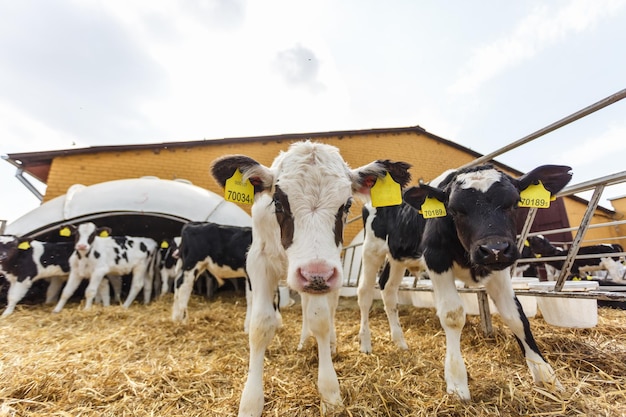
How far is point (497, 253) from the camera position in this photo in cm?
195

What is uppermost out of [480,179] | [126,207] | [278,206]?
[126,207]

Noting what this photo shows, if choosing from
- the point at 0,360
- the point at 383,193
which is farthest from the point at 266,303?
the point at 0,360

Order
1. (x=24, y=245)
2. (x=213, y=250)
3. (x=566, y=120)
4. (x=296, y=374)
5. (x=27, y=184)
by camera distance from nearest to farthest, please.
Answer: (x=296, y=374), (x=566, y=120), (x=213, y=250), (x=24, y=245), (x=27, y=184)

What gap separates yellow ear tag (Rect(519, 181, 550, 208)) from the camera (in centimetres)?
241

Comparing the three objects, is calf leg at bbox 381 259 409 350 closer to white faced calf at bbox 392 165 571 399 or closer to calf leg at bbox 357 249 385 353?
calf leg at bbox 357 249 385 353

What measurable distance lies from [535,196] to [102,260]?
8.61m

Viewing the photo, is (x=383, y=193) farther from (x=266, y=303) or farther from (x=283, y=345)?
(x=283, y=345)

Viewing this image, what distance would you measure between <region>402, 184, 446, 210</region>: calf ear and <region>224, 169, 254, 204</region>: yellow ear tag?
49.8 inches

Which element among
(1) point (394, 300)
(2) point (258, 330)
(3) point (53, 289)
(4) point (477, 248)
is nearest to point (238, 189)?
(2) point (258, 330)

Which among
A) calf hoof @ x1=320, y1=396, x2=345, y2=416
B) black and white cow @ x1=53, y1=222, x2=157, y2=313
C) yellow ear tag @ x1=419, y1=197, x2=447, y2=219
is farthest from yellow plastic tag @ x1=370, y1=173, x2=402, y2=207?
black and white cow @ x1=53, y1=222, x2=157, y2=313

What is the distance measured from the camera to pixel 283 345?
3.74 meters

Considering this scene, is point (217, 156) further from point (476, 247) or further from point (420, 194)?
point (476, 247)

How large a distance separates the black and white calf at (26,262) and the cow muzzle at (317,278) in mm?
7761

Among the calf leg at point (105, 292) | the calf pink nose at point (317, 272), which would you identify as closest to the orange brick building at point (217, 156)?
the calf leg at point (105, 292)
